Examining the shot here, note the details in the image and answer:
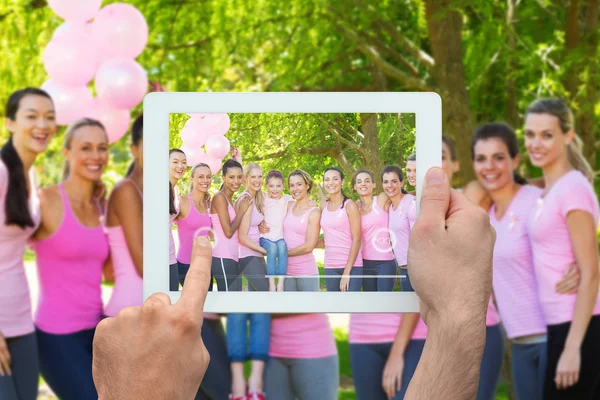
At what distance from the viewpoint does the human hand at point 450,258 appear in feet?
2.91

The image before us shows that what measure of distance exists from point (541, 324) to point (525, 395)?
0.88ft

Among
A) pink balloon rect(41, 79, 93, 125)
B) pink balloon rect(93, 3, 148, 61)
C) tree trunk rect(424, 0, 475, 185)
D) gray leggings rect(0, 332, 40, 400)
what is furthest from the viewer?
tree trunk rect(424, 0, 475, 185)

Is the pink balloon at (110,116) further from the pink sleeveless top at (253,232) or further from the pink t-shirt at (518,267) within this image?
the pink sleeveless top at (253,232)

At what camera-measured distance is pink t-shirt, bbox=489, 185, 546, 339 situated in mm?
2414

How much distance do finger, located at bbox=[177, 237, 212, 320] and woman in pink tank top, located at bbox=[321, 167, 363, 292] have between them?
40 centimetres

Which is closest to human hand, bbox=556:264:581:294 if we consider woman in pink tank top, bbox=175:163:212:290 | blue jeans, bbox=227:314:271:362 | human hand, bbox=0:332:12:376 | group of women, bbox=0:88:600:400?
group of women, bbox=0:88:600:400

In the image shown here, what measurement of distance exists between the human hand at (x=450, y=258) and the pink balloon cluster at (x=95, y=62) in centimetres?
215

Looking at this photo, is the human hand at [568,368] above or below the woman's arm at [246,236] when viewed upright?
below

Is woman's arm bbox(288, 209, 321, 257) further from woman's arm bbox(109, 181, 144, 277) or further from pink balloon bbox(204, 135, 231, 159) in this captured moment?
woman's arm bbox(109, 181, 144, 277)

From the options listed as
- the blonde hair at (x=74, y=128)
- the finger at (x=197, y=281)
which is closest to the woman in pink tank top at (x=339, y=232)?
the finger at (x=197, y=281)

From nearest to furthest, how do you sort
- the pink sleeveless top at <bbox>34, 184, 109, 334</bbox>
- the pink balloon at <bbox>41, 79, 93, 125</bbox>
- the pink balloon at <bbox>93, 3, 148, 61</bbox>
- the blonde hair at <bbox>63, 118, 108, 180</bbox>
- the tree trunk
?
the pink sleeveless top at <bbox>34, 184, 109, 334</bbox> < the blonde hair at <bbox>63, 118, 108, 180</bbox> < the pink balloon at <bbox>41, 79, 93, 125</bbox> < the pink balloon at <bbox>93, 3, 148, 61</bbox> < the tree trunk

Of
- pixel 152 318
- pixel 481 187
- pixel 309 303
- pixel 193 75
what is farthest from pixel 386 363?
pixel 193 75

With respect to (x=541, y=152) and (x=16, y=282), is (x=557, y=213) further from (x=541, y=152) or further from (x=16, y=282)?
(x=16, y=282)

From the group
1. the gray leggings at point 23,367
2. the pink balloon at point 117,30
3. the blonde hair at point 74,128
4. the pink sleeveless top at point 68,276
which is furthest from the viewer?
the pink balloon at point 117,30
